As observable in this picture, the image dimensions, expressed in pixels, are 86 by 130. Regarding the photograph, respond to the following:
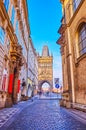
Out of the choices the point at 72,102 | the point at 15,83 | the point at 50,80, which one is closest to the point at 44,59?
the point at 50,80

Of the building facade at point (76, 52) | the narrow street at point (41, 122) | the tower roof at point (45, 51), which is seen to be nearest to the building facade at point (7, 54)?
the narrow street at point (41, 122)

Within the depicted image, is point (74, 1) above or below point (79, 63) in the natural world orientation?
above

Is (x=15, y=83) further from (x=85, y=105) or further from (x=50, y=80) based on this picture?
(x=50, y=80)

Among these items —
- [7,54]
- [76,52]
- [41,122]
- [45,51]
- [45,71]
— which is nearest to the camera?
[41,122]

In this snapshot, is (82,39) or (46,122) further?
(82,39)

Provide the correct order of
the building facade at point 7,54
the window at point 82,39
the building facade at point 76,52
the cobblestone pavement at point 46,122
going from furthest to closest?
the building facade at point 7,54 → the window at point 82,39 → the building facade at point 76,52 → the cobblestone pavement at point 46,122

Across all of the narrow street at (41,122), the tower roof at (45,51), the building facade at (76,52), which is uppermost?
the tower roof at (45,51)

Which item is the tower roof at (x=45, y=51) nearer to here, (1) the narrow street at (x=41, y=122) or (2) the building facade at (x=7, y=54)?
(2) the building facade at (x=7, y=54)

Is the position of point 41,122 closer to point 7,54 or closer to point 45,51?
point 7,54

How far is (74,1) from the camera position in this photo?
→ 12734mm

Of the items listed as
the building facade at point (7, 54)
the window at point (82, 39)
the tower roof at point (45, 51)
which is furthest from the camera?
the tower roof at point (45, 51)

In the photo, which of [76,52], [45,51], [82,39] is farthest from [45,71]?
[82,39]

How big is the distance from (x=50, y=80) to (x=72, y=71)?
55788mm

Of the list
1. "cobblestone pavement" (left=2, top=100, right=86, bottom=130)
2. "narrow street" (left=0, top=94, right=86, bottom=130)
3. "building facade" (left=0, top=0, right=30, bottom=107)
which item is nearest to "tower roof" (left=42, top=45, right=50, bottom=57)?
"building facade" (left=0, top=0, right=30, bottom=107)
